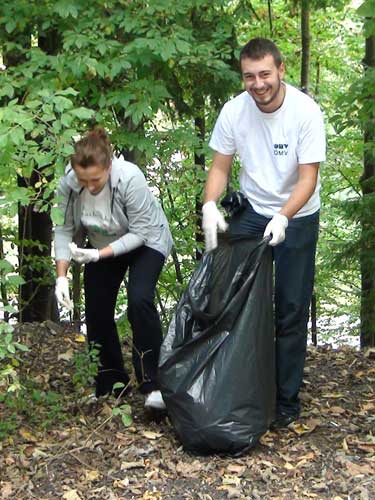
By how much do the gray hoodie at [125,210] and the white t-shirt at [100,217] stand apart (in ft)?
0.09

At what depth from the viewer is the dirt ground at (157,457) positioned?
10.3ft

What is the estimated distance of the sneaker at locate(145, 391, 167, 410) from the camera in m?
3.75

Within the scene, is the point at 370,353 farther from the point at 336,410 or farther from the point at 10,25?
the point at 10,25

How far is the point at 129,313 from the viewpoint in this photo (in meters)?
3.72

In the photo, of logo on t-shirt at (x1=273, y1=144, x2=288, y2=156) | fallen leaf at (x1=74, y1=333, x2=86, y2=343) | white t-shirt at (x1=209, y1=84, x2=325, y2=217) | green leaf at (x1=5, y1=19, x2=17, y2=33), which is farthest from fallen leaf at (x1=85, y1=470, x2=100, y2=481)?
green leaf at (x1=5, y1=19, x2=17, y2=33)

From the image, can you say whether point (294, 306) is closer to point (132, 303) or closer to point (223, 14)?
point (132, 303)

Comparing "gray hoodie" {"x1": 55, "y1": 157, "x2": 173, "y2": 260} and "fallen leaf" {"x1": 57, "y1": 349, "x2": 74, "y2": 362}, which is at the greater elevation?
"gray hoodie" {"x1": 55, "y1": 157, "x2": 173, "y2": 260}

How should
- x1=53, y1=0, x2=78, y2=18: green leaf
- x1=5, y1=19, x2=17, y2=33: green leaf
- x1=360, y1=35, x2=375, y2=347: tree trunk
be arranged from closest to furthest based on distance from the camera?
x1=53, y1=0, x2=78, y2=18: green leaf
x1=5, y1=19, x2=17, y2=33: green leaf
x1=360, y1=35, x2=375, y2=347: tree trunk

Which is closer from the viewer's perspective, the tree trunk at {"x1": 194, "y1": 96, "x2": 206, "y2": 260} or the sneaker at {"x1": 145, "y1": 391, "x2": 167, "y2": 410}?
the sneaker at {"x1": 145, "y1": 391, "x2": 167, "y2": 410}

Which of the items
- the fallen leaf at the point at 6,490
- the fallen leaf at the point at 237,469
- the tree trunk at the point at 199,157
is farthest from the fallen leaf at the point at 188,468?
the tree trunk at the point at 199,157

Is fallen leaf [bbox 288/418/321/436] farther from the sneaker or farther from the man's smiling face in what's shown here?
the man's smiling face

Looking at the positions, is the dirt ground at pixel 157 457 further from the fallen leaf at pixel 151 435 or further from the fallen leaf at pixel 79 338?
the fallen leaf at pixel 79 338

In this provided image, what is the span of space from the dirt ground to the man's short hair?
175cm

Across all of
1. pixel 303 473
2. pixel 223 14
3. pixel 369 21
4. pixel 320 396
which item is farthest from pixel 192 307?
pixel 223 14
